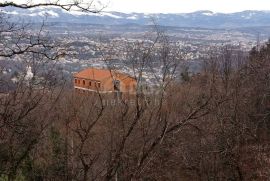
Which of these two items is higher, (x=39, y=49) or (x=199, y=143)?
(x=39, y=49)

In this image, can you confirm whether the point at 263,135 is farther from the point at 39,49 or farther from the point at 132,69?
the point at 39,49

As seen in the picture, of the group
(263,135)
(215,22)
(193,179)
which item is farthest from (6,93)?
(215,22)

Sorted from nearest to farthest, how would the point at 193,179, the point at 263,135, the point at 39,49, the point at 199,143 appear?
1. the point at 39,49
2. the point at 199,143
3. the point at 193,179
4. the point at 263,135

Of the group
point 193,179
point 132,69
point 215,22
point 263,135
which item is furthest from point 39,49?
point 215,22

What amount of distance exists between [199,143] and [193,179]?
2.61 meters

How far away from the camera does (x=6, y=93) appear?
9914 mm

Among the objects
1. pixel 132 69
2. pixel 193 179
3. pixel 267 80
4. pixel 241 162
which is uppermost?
pixel 132 69

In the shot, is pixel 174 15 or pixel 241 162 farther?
pixel 174 15

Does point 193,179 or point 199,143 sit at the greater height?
point 199,143

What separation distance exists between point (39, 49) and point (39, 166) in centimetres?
929

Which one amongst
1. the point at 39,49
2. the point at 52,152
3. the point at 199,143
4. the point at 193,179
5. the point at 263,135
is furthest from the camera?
the point at 263,135

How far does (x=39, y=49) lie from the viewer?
21.7 ft

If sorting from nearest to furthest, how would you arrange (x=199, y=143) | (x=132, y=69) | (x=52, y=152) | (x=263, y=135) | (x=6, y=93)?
1. (x=132, y=69)
2. (x=6, y=93)
3. (x=52, y=152)
4. (x=199, y=143)
5. (x=263, y=135)

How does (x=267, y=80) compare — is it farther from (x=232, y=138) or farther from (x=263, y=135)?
(x=232, y=138)
